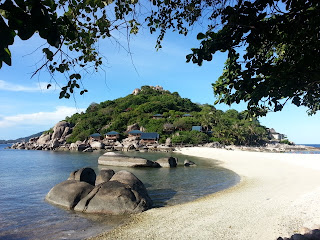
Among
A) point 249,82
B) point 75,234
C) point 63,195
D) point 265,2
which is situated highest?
point 265,2

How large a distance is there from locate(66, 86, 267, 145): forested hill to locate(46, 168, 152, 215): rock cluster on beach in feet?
176

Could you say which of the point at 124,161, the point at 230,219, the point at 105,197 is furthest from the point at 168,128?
the point at 230,219

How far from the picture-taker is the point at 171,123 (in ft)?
250

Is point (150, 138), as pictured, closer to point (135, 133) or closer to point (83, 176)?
point (135, 133)

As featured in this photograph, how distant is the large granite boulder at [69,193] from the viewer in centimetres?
942

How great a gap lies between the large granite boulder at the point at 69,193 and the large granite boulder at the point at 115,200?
402 millimetres

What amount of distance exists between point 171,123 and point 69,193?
67.0m

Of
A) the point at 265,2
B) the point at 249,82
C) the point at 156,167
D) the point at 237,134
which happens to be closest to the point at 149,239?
the point at 249,82

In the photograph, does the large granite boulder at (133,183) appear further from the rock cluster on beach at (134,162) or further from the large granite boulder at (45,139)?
the large granite boulder at (45,139)

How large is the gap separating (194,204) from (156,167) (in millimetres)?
13801

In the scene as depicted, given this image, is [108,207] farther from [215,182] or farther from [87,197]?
[215,182]

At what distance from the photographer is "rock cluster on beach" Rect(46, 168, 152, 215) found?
338 inches

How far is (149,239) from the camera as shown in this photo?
244 inches

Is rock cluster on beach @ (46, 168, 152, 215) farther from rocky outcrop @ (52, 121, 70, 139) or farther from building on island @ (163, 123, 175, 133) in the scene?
rocky outcrop @ (52, 121, 70, 139)
